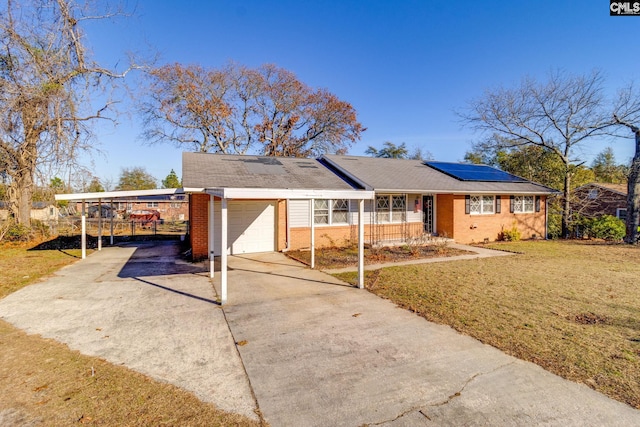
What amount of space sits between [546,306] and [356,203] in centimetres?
857

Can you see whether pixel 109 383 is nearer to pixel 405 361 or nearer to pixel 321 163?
pixel 405 361

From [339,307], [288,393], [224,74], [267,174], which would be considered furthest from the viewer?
[224,74]

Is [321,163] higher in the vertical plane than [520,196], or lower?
higher

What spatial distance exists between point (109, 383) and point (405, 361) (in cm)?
344

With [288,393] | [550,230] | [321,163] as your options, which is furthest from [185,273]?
[550,230]

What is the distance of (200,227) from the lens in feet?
36.6

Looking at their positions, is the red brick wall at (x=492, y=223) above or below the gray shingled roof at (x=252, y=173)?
below

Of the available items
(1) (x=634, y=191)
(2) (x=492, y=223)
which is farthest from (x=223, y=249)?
(1) (x=634, y=191)

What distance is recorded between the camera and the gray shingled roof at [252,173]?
9834mm

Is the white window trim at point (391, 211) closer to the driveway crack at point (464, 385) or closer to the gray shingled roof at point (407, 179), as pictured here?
the gray shingled roof at point (407, 179)

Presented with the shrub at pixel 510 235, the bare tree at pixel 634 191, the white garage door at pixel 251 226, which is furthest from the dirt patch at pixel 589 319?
the bare tree at pixel 634 191

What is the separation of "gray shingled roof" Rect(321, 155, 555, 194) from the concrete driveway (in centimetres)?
722

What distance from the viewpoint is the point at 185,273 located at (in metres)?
9.22

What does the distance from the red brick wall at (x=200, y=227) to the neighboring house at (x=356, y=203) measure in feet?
0.11
